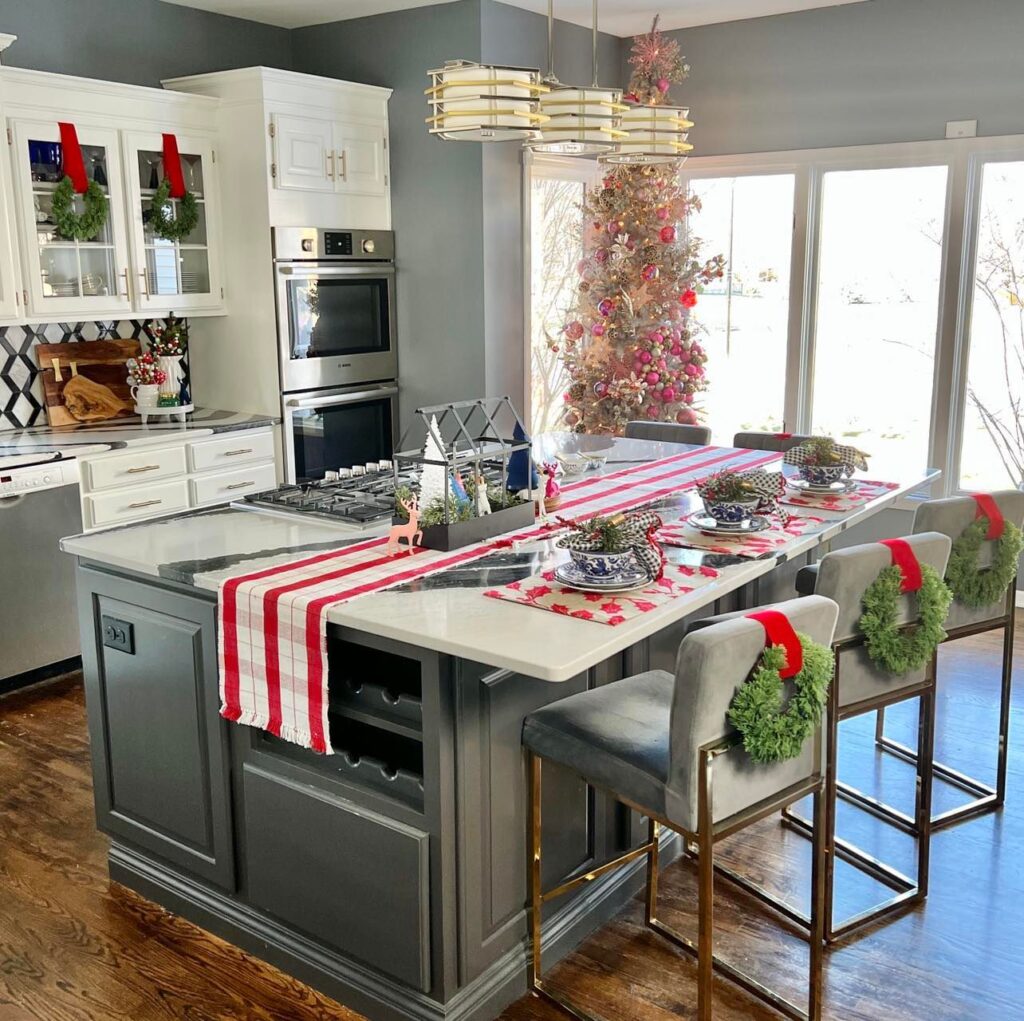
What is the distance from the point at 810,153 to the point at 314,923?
14.4 ft

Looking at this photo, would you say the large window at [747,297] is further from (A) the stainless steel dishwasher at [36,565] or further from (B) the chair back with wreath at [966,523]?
(A) the stainless steel dishwasher at [36,565]

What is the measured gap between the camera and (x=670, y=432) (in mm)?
4520

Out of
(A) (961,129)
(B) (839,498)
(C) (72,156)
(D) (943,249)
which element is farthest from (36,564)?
(A) (961,129)

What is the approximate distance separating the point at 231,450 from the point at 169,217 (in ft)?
3.38

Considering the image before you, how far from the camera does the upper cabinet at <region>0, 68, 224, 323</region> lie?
4.11 meters

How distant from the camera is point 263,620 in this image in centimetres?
229

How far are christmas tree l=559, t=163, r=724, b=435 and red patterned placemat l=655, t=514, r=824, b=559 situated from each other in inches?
A: 101

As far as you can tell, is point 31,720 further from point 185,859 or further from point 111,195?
point 111,195

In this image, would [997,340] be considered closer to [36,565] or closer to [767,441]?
[767,441]

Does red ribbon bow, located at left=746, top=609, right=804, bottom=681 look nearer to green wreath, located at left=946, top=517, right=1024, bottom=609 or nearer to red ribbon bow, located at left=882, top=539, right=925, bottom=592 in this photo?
red ribbon bow, located at left=882, top=539, right=925, bottom=592

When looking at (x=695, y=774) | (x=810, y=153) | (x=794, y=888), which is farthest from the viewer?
(x=810, y=153)

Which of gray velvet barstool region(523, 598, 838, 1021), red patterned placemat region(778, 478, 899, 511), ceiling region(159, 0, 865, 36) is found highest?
ceiling region(159, 0, 865, 36)

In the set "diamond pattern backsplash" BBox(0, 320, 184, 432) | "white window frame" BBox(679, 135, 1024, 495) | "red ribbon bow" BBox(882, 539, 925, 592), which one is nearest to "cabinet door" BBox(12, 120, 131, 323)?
"diamond pattern backsplash" BBox(0, 320, 184, 432)

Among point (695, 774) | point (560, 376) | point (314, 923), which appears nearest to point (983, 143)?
point (560, 376)
